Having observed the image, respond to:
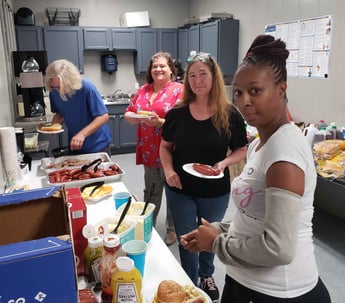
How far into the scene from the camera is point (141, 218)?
4.33 ft

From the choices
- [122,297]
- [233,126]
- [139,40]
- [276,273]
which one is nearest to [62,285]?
[122,297]

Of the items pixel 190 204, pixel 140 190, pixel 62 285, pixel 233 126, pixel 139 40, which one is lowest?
pixel 140 190

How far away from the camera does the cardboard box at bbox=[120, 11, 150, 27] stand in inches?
227

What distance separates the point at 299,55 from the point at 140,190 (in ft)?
7.96

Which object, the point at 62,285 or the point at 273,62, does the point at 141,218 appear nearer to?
the point at 62,285

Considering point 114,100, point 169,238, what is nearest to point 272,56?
point 169,238

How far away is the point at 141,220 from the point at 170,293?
1.24 feet

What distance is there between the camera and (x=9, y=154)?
1932mm

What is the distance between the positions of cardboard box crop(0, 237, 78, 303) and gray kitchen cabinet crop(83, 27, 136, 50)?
540 cm

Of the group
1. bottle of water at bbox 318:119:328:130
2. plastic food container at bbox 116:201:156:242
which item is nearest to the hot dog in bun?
plastic food container at bbox 116:201:156:242

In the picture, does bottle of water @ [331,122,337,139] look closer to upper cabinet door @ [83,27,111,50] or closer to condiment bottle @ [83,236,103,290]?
condiment bottle @ [83,236,103,290]

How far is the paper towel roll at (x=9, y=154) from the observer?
1.89 meters

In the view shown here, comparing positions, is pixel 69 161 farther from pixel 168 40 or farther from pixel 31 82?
pixel 168 40

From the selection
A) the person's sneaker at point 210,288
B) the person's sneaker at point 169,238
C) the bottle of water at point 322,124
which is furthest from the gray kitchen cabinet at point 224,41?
the person's sneaker at point 210,288
